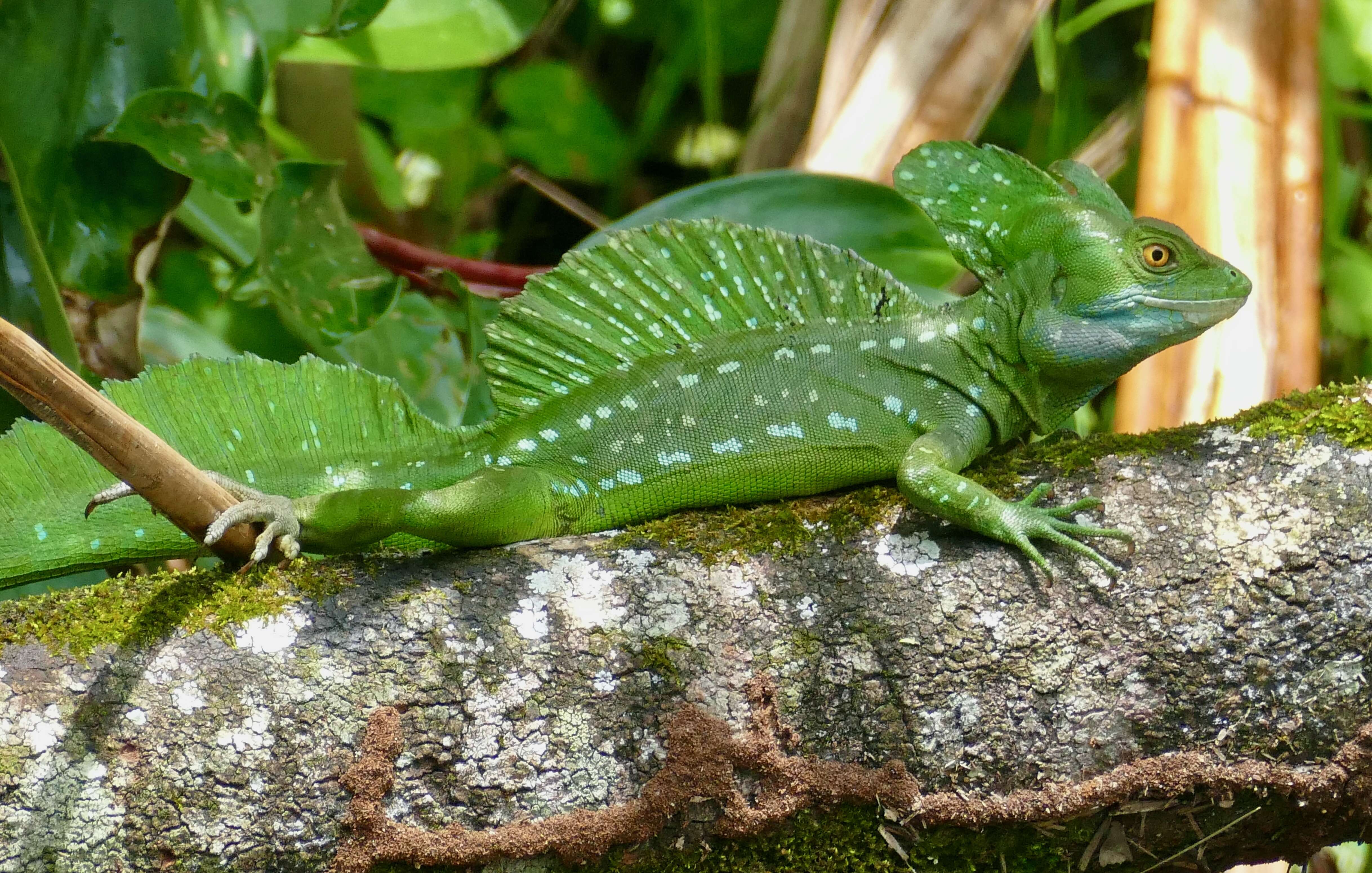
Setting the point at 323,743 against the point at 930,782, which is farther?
the point at 930,782

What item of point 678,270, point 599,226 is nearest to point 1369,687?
point 678,270

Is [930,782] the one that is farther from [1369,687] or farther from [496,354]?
[496,354]

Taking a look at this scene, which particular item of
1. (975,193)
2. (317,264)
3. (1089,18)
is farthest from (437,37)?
(1089,18)

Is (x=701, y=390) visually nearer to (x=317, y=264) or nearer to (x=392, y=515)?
(x=392, y=515)

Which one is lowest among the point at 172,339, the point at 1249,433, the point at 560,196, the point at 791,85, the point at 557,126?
the point at 172,339

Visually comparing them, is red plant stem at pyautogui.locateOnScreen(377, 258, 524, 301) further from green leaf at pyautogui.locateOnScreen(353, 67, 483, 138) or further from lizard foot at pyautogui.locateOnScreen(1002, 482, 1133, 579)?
lizard foot at pyautogui.locateOnScreen(1002, 482, 1133, 579)

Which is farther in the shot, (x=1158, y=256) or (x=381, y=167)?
(x=381, y=167)

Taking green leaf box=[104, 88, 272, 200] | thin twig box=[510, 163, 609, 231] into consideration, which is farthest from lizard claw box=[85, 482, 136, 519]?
thin twig box=[510, 163, 609, 231]
